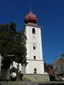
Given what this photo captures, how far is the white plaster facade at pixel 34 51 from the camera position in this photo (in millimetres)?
52875

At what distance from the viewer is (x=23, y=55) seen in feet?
135

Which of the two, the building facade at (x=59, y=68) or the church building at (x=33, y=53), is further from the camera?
the building facade at (x=59, y=68)

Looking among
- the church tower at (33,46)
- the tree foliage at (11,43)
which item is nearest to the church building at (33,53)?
the church tower at (33,46)

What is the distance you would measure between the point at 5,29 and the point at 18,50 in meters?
6.23

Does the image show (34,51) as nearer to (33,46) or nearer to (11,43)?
(33,46)

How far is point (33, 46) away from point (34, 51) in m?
1.51

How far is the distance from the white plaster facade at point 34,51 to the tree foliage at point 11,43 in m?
10.2

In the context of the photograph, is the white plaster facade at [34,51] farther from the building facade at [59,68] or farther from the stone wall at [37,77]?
the building facade at [59,68]

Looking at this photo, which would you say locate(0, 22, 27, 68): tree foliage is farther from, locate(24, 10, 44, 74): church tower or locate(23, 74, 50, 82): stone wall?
locate(24, 10, 44, 74): church tower

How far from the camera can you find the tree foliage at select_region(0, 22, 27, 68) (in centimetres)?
3853

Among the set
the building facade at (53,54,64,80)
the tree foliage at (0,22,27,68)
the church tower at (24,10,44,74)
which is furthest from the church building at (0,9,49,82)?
the building facade at (53,54,64,80)

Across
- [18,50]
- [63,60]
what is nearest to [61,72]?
[63,60]

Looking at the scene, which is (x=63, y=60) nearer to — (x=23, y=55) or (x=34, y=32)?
(x=34, y=32)

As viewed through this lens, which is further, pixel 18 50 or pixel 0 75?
pixel 0 75
